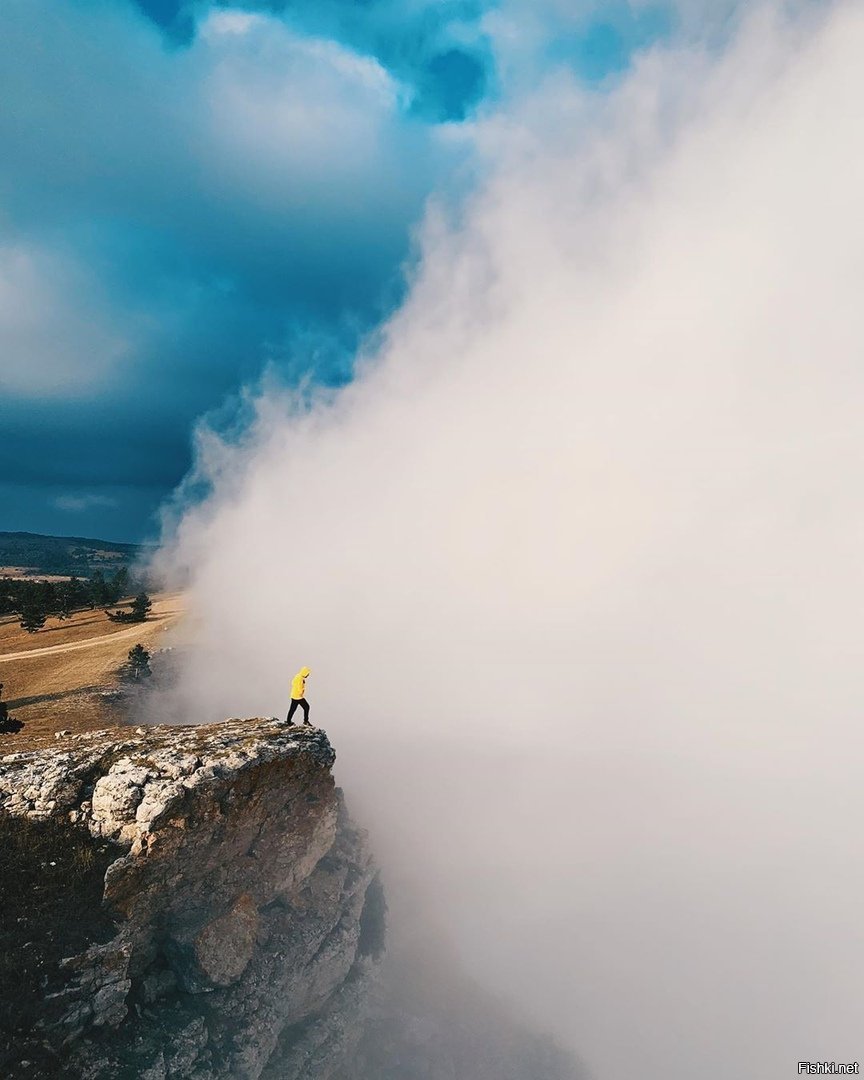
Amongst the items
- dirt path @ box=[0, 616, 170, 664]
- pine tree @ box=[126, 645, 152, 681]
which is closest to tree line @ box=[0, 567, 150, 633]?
dirt path @ box=[0, 616, 170, 664]

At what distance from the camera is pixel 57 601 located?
7906cm

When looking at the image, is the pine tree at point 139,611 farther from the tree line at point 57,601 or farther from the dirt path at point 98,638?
the dirt path at point 98,638

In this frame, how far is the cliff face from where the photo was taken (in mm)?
16953

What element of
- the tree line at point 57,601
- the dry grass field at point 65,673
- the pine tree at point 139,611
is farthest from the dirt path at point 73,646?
the tree line at point 57,601

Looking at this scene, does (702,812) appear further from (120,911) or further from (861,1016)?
(120,911)

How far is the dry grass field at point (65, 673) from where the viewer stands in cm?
3147

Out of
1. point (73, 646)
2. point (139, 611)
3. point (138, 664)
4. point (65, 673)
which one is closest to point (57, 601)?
point (139, 611)

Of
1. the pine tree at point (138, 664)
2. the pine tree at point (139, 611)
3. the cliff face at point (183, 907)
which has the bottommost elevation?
the cliff face at point (183, 907)

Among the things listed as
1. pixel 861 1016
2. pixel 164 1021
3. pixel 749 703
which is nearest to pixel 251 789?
pixel 164 1021

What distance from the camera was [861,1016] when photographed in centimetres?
6275

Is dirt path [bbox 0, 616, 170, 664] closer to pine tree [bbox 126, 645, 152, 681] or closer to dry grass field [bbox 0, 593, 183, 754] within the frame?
dry grass field [bbox 0, 593, 183, 754]

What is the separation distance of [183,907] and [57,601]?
244 feet

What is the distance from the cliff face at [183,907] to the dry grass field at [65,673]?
6.93 metres

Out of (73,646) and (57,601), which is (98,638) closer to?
(73,646)
